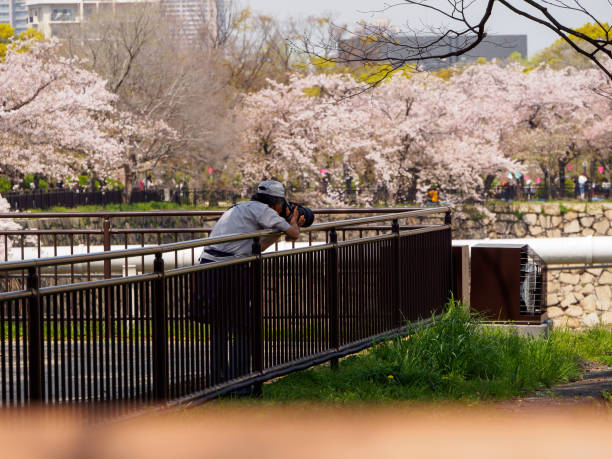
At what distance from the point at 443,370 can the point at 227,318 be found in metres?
1.81

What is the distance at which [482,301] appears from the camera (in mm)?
9906

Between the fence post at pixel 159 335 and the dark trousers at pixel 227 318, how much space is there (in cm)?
43

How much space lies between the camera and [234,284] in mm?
6156

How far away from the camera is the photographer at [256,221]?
252 inches

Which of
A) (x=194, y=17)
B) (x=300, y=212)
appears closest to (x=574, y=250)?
(x=300, y=212)

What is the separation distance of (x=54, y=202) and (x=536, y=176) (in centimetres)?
3331

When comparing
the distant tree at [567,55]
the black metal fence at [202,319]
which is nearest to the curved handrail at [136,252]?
the black metal fence at [202,319]

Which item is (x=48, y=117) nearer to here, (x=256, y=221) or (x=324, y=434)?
(x=256, y=221)

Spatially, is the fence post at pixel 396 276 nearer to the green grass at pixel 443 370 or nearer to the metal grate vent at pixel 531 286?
the green grass at pixel 443 370

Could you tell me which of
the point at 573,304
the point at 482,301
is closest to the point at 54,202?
the point at 573,304

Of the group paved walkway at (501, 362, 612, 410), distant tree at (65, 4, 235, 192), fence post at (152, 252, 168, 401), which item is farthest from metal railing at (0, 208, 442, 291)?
distant tree at (65, 4, 235, 192)

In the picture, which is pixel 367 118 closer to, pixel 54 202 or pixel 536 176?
pixel 54 202

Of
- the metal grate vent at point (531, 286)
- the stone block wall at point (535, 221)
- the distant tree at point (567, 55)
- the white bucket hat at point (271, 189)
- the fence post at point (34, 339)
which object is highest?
the distant tree at point (567, 55)

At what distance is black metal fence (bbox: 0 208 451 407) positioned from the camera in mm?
4719
